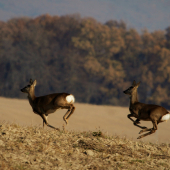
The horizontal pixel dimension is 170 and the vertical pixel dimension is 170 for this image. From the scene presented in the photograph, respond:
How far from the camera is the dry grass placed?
21.2 ft

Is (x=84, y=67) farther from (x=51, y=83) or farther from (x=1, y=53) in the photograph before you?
(x=1, y=53)

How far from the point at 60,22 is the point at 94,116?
3017 centimetres

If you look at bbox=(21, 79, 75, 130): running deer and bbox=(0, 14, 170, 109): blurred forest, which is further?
bbox=(0, 14, 170, 109): blurred forest

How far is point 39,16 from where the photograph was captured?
64.3 meters

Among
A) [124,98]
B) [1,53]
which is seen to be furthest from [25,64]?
[124,98]

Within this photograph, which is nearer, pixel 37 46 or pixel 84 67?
pixel 84 67

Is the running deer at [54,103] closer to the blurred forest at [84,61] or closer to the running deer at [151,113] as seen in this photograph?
the running deer at [151,113]

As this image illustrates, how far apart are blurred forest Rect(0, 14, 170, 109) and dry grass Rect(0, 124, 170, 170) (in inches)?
1729

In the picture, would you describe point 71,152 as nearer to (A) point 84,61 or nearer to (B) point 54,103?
(B) point 54,103

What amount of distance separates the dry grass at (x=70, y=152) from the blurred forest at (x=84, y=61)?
43.9 metres

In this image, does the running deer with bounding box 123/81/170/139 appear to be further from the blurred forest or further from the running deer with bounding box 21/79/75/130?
the blurred forest

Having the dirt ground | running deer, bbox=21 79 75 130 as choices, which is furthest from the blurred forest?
running deer, bbox=21 79 75 130

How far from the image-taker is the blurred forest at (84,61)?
5291 centimetres

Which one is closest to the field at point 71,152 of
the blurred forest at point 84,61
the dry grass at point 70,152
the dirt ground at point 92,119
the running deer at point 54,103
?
the dry grass at point 70,152
